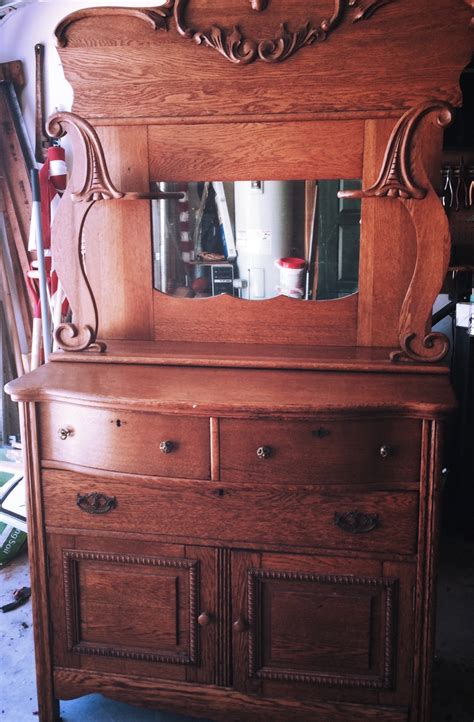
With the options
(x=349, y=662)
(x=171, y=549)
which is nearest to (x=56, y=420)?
(x=171, y=549)

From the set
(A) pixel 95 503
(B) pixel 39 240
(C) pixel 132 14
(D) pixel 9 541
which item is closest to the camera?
(A) pixel 95 503

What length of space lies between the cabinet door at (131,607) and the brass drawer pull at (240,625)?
0.26 feet

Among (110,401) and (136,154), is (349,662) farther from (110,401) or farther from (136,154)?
(136,154)

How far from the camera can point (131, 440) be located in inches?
75.1

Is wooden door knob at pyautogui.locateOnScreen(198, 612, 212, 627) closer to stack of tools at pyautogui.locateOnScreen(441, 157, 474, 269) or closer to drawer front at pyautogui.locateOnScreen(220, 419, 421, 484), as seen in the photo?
drawer front at pyautogui.locateOnScreen(220, 419, 421, 484)

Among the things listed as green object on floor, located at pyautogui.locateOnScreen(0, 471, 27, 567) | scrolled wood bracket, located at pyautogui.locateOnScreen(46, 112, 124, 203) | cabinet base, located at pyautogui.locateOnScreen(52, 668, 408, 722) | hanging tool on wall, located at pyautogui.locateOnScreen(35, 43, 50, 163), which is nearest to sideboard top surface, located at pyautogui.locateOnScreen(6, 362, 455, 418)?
scrolled wood bracket, located at pyautogui.locateOnScreen(46, 112, 124, 203)

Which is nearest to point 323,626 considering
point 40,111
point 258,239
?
point 258,239

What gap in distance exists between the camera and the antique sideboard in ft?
6.07

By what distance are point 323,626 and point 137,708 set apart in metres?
0.77

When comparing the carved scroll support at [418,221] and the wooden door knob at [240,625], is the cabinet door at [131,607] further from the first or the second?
the carved scroll support at [418,221]

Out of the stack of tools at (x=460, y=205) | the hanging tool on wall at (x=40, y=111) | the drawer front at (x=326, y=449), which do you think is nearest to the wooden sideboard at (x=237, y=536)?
the drawer front at (x=326, y=449)

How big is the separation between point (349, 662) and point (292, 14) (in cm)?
183

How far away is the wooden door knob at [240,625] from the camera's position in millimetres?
1959

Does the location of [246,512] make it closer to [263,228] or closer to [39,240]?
[263,228]
